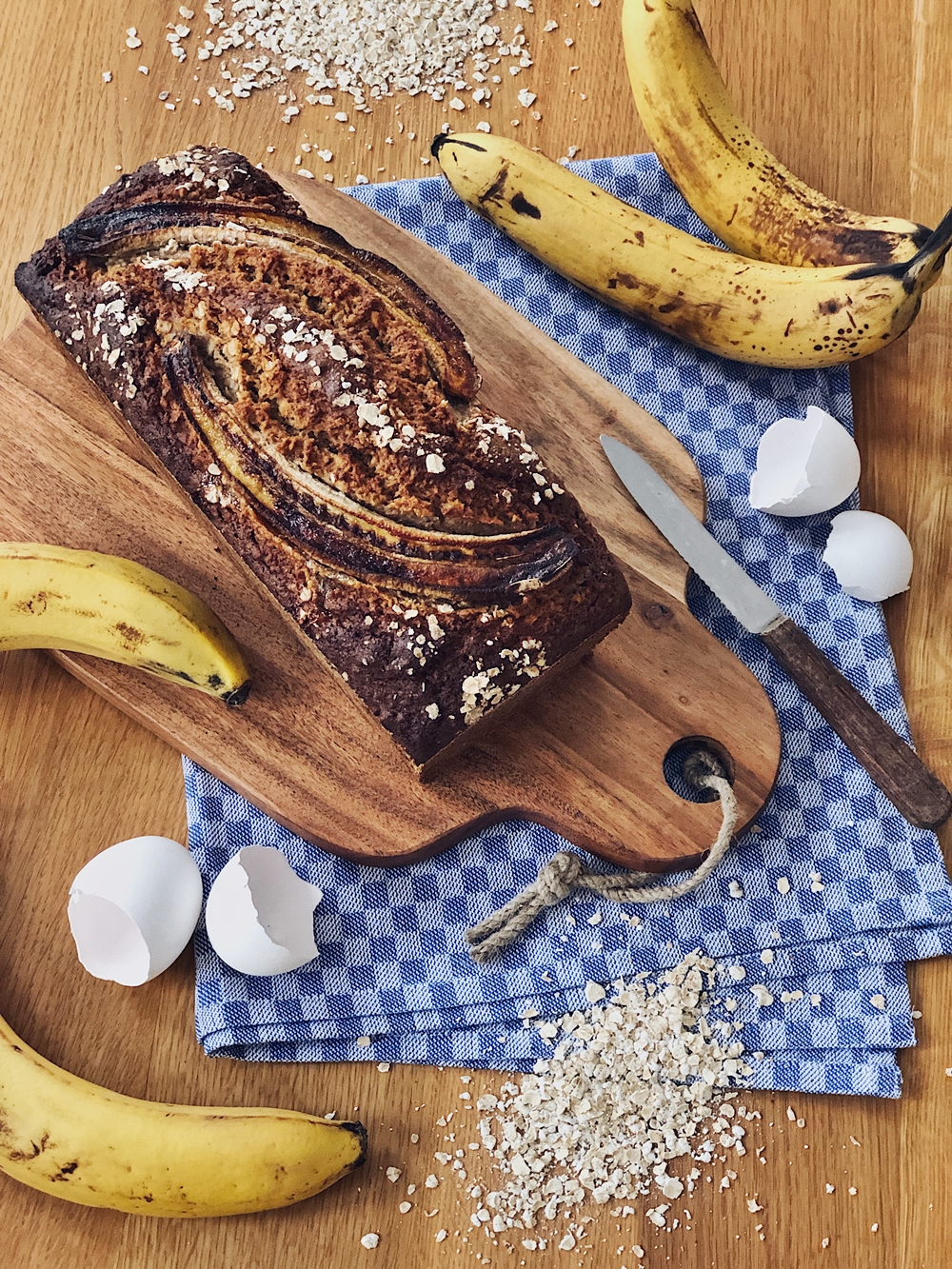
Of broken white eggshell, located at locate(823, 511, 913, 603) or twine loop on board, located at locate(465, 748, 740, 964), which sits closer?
twine loop on board, located at locate(465, 748, 740, 964)

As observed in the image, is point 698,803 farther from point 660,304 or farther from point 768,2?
point 768,2

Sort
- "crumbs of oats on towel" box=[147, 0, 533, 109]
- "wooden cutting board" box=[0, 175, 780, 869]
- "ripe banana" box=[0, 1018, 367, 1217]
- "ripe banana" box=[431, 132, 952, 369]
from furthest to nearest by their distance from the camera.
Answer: "crumbs of oats on towel" box=[147, 0, 533, 109]
"ripe banana" box=[431, 132, 952, 369]
"wooden cutting board" box=[0, 175, 780, 869]
"ripe banana" box=[0, 1018, 367, 1217]

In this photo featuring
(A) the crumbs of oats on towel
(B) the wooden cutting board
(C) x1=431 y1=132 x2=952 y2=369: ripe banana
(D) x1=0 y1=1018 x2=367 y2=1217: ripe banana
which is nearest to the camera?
(D) x1=0 y1=1018 x2=367 y2=1217: ripe banana

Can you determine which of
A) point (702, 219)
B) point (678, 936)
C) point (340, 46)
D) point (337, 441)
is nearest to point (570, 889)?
point (678, 936)

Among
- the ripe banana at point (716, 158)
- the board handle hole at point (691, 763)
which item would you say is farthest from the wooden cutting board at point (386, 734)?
the ripe banana at point (716, 158)

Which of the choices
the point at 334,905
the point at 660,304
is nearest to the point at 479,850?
the point at 334,905

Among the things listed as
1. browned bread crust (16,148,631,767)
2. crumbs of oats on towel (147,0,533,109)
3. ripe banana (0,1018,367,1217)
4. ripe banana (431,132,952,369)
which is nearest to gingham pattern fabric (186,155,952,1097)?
ripe banana (0,1018,367,1217)

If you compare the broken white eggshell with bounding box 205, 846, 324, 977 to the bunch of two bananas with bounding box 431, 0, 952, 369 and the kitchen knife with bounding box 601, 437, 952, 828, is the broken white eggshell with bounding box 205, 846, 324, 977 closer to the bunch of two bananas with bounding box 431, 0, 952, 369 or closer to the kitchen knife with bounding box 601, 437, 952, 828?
the kitchen knife with bounding box 601, 437, 952, 828
